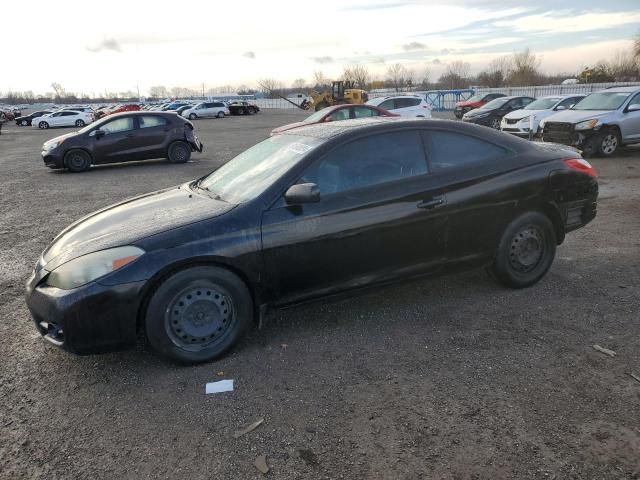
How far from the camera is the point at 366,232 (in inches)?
145

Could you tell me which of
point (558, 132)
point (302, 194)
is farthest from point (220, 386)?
point (558, 132)

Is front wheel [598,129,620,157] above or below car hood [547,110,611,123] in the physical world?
below

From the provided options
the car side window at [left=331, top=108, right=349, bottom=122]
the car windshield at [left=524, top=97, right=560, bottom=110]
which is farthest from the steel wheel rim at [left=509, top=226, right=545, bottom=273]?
the car windshield at [left=524, top=97, right=560, bottom=110]

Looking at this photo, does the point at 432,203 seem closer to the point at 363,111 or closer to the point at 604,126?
the point at 604,126

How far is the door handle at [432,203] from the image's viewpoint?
384 cm

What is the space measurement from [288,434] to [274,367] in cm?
71

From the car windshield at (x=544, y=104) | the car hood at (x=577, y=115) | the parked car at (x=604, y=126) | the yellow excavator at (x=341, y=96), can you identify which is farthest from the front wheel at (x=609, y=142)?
the yellow excavator at (x=341, y=96)

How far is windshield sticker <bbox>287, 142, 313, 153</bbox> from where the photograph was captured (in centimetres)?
381

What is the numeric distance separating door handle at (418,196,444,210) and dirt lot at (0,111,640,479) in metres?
0.92

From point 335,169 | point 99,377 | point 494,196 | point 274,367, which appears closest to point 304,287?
point 274,367

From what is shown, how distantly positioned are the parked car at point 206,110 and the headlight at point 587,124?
3756 cm

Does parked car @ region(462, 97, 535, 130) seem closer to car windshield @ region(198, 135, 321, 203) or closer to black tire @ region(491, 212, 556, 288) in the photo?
black tire @ region(491, 212, 556, 288)

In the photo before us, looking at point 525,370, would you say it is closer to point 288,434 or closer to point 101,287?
point 288,434

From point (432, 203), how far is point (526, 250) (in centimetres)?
116
